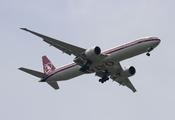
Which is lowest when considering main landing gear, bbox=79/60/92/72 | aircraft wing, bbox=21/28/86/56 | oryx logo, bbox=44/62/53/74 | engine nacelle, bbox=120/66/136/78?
main landing gear, bbox=79/60/92/72

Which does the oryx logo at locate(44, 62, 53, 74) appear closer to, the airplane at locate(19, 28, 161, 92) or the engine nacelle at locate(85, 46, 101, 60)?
the airplane at locate(19, 28, 161, 92)

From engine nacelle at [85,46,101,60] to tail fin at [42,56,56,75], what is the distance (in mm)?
12103

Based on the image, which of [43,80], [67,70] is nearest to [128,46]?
[67,70]

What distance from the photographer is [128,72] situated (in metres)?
64.9

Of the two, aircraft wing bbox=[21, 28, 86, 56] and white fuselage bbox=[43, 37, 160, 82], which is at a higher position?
aircraft wing bbox=[21, 28, 86, 56]

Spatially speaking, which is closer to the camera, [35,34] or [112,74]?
[35,34]

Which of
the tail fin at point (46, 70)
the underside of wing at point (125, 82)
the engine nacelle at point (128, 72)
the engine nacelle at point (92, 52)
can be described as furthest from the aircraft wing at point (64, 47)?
the underside of wing at point (125, 82)

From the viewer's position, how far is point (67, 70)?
62.8m

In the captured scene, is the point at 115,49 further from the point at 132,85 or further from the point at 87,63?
the point at 132,85

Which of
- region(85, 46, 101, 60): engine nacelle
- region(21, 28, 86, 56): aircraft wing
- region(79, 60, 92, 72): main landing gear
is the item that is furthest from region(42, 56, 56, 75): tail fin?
region(85, 46, 101, 60): engine nacelle

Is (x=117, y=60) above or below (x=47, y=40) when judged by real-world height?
below

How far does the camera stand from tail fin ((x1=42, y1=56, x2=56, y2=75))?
68931mm

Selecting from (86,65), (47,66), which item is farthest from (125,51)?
(47,66)

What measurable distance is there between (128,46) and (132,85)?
14.7m
